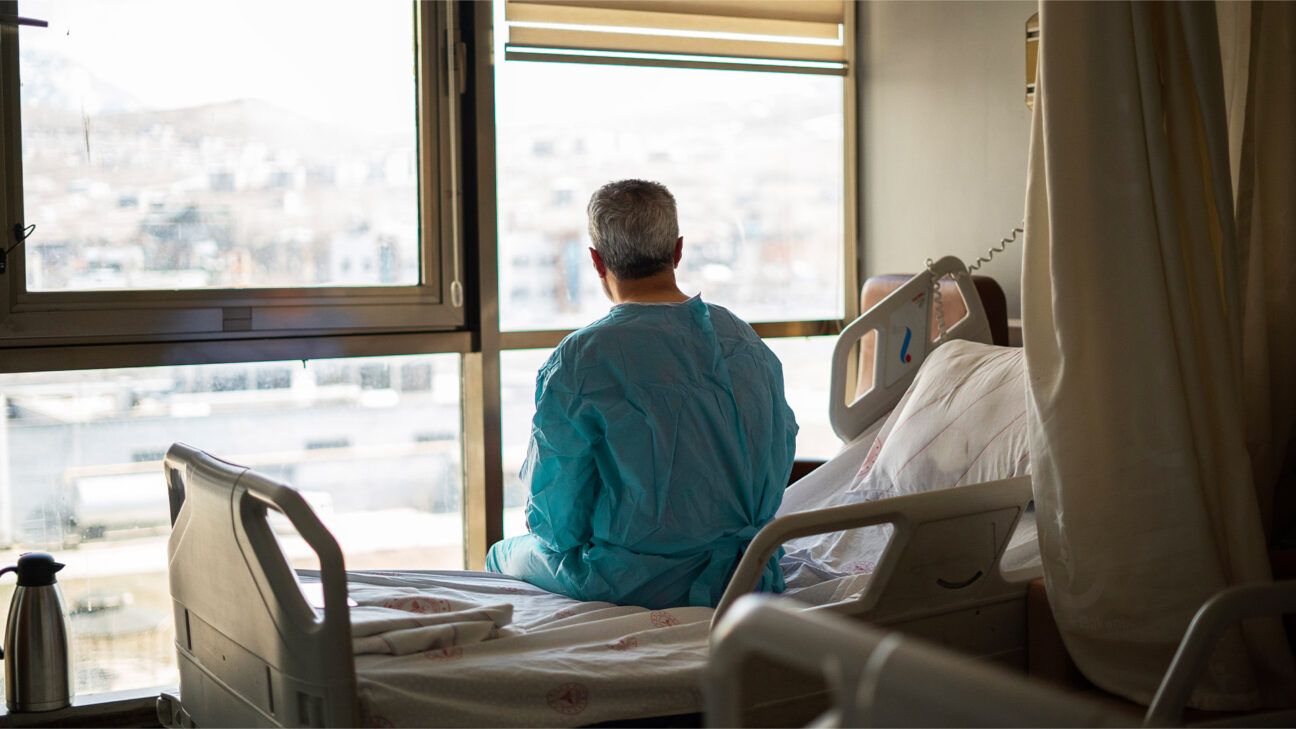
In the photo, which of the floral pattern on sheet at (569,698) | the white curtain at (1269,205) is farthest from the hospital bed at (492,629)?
the white curtain at (1269,205)

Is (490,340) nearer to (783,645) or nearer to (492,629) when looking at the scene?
(492,629)

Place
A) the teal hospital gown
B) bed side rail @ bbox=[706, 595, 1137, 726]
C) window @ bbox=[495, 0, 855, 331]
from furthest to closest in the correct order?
window @ bbox=[495, 0, 855, 331] < the teal hospital gown < bed side rail @ bbox=[706, 595, 1137, 726]

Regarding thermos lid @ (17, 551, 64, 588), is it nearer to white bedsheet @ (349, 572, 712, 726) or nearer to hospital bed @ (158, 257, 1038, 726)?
hospital bed @ (158, 257, 1038, 726)

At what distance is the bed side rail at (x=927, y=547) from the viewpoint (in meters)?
1.86

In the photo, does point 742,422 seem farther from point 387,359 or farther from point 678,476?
point 387,359

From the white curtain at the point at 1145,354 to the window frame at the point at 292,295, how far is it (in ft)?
6.92

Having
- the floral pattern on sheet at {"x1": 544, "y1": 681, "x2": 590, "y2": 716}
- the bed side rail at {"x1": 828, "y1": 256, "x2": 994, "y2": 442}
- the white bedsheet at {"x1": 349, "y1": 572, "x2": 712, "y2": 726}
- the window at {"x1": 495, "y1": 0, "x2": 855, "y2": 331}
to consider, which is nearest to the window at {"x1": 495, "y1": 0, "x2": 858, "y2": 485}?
the window at {"x1": 495, "y1": 0, "x2": 855, "y2": 331}

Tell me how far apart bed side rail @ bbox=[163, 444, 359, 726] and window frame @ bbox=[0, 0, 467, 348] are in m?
1.06

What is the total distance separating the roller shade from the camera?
144 inches

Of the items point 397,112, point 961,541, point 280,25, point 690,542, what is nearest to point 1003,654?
point 961,541

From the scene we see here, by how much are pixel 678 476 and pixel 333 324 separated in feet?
5.30

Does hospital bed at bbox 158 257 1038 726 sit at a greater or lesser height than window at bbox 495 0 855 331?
lesser

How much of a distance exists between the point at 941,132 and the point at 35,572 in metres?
2.92

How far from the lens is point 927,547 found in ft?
6.75
